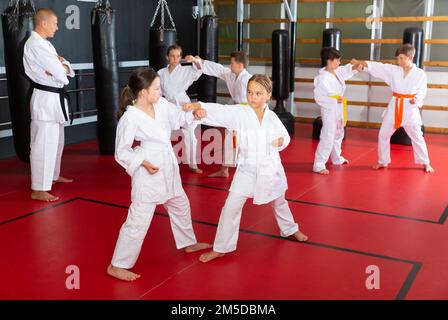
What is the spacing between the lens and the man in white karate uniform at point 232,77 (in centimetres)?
526

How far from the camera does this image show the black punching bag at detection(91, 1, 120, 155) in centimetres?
620

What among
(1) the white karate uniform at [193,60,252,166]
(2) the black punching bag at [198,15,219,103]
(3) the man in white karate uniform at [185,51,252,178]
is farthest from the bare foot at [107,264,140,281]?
(2) the black punching bag at [198,15,219,103]

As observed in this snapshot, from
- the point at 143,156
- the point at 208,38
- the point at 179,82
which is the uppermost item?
the point at 208,38

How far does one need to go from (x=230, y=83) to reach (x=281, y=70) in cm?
290

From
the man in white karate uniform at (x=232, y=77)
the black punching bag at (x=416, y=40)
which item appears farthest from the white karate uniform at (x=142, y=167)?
the black punching bag at (x=416, y=40)

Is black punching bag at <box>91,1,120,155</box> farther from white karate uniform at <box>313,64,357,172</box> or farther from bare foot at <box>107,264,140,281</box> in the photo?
bare foot at <box>107,264,140,281</box>

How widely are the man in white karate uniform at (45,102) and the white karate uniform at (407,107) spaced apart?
138 inches

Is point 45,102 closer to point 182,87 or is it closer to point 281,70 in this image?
point 182,87

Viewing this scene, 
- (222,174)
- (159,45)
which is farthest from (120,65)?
(222,174)

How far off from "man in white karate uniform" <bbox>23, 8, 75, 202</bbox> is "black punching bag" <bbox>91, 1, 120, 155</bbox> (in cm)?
154

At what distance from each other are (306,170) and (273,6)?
15.5 feet

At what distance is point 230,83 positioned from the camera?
5441 mm

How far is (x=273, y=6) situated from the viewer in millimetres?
9625

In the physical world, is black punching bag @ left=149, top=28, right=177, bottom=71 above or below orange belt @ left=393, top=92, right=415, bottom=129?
above
